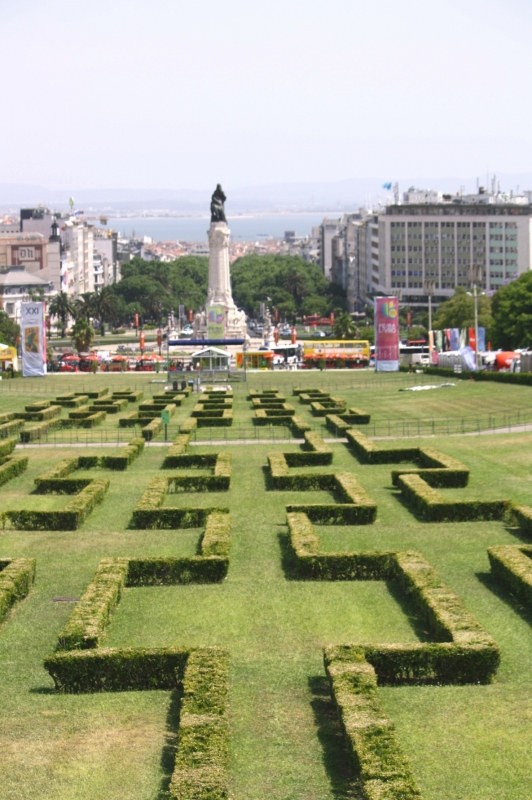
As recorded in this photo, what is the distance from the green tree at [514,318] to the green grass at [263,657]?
5915cm

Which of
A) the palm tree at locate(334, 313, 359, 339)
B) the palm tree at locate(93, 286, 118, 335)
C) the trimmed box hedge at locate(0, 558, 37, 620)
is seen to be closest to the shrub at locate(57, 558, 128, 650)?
the trimmed box hedge at locate(0, 558, 37, 620)

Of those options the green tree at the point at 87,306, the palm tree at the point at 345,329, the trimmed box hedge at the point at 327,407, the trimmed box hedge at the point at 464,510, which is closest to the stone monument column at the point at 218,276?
the palm tree at the point at 345,329

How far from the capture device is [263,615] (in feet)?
86.7

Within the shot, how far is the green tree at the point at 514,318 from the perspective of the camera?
3912 inches

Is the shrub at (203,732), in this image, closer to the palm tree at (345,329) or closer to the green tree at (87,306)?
the palm tree at (345,329)

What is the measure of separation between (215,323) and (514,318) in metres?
28.5

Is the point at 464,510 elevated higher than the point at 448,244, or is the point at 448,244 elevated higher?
the point at 448,244

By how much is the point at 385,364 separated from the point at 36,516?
2364 inches

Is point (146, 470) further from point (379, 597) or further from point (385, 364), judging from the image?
point (385, 364)

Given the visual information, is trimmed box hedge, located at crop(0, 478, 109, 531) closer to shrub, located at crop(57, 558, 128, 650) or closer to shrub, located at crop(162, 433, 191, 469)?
shrub, located at crop(57, 558, 128, 650)

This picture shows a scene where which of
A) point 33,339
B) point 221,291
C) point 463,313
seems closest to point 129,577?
point 33,339

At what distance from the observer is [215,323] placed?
361ft

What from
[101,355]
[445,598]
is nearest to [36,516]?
[445,598]

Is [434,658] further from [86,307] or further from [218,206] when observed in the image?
[86,307]
